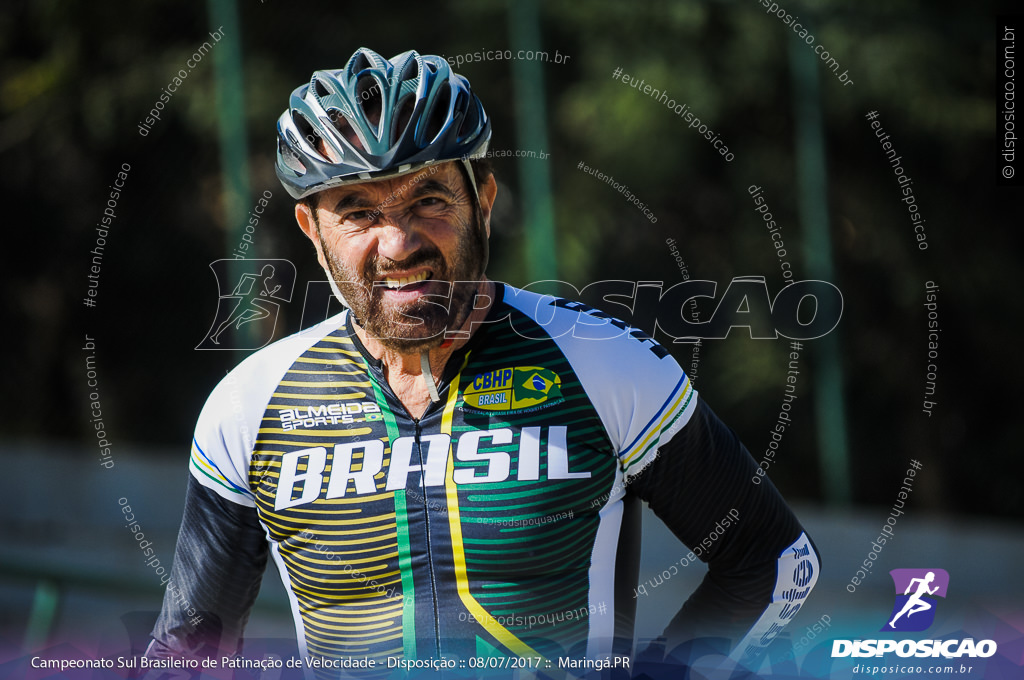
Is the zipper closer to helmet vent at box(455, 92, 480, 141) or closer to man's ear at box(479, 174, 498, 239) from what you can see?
man's ear at box(479, 174, 498, 239)

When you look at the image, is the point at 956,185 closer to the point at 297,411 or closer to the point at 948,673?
the point at 948,673

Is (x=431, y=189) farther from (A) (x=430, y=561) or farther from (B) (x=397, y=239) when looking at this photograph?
(A) (x=430, y=561)

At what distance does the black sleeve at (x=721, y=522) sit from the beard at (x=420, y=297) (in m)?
0.51

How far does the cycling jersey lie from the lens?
2061 mm

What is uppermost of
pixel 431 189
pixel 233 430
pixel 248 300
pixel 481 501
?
pixel 431 189

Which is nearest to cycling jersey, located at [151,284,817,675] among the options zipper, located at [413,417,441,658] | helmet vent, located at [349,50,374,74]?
zipper, located at [413,417,441,658]

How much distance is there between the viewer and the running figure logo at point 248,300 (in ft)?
15.9

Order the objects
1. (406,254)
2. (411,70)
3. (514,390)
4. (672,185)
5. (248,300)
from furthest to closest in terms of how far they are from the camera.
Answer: (672,185), (248,300), (411,70), (514,390), (406,254)

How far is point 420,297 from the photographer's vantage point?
206 centimetres

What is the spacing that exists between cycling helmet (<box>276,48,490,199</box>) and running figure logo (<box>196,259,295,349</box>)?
261cm

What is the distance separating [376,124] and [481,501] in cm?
81

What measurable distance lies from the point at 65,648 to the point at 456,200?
1214mm

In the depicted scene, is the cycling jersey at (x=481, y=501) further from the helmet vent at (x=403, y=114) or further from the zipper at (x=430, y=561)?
the helmet vent at (x=403, y=114)

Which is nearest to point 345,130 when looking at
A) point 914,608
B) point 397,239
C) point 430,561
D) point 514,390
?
point 397,239
